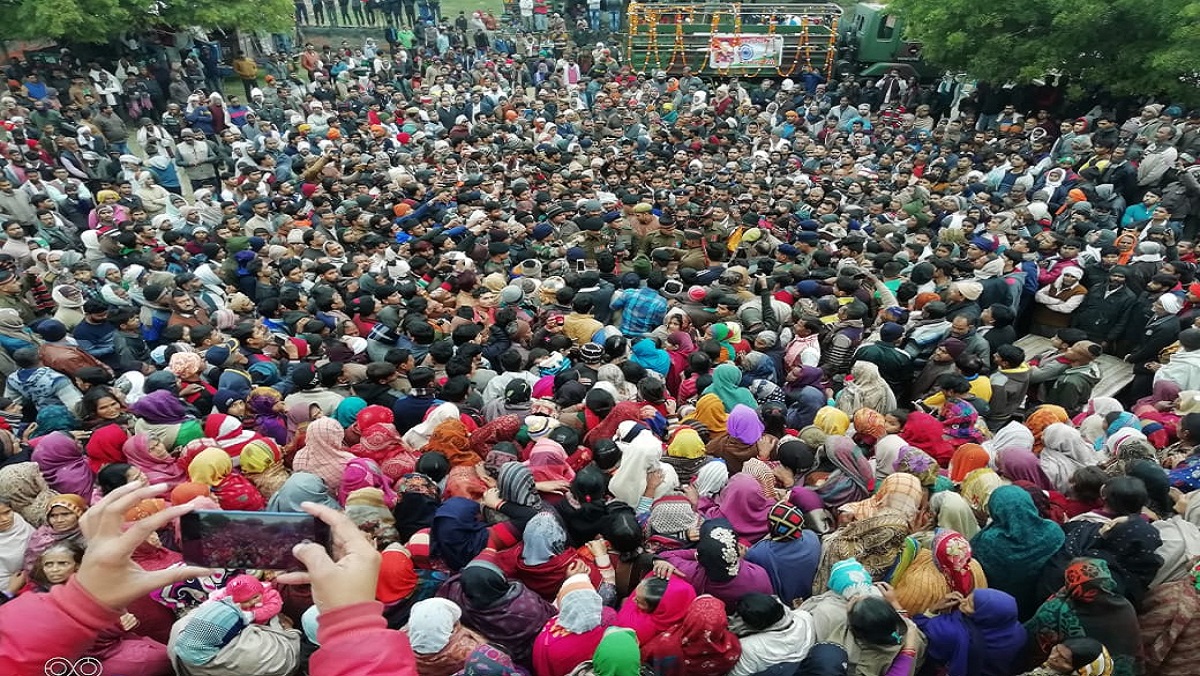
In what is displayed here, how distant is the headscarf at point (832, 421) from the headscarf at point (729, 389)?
0.50m

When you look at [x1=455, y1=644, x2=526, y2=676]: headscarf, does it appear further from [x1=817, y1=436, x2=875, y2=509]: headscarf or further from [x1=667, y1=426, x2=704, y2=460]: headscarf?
[x1=817, y1=436, x2=875, y2=509]: headscarf

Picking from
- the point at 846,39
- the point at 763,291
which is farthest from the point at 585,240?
the point at 846,39

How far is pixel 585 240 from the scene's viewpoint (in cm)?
876

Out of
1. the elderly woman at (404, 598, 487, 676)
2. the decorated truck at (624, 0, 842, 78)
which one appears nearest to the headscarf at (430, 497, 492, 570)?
the elderly woman at (404, 598, 487, 676)

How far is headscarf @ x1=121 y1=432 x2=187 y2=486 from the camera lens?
4.50 meters

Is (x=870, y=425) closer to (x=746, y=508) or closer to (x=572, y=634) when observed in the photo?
(x=746, y=508)

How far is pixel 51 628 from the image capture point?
1.93 m

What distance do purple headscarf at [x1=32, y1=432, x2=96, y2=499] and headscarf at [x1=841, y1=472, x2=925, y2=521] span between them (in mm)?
4572

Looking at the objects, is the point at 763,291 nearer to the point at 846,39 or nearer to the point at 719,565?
the point at 719,565

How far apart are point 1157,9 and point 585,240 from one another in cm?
1062

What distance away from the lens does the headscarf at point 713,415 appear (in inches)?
206

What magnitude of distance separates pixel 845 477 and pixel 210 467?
149 inches

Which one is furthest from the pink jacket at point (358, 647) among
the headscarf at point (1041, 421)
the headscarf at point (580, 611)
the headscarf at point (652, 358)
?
the headscarf at point (1041, 421)

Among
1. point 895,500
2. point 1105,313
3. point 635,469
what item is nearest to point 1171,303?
point 1105,313
